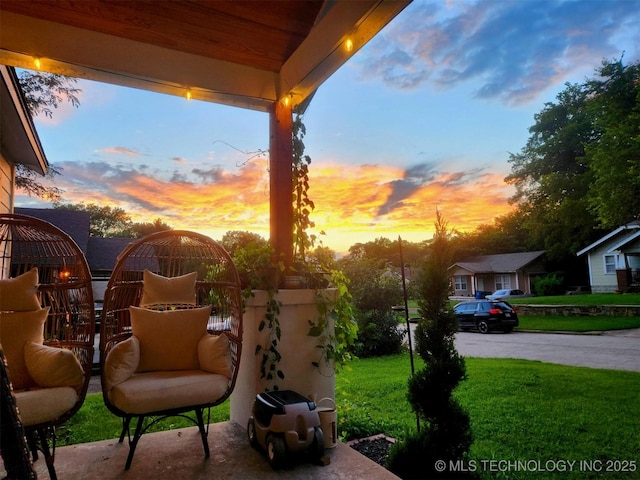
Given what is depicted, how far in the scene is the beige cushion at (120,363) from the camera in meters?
1.79

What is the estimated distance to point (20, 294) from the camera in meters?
1.85

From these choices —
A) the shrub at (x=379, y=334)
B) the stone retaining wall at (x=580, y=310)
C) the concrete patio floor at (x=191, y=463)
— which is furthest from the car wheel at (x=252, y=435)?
the stone retaining wall at (x=580, y=310)

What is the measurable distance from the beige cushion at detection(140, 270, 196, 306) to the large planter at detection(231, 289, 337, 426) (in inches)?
14.8

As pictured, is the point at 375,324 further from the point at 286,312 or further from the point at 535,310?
the point at 535,310

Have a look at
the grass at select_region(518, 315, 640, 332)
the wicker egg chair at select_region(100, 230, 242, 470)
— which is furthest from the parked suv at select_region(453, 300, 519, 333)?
the wicker egg chair at select_region(100, 230, 242, 470)

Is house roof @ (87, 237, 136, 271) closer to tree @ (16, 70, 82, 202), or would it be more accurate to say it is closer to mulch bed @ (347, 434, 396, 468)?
tree @ (16, 70, 82, 202)

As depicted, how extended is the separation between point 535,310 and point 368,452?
38.0ft

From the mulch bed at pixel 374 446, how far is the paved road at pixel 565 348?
2.41m

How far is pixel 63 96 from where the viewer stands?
17.8 ft

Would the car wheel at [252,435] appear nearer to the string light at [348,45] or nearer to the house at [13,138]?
the string light at [348,45]

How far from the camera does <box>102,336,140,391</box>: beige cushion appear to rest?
1.79m

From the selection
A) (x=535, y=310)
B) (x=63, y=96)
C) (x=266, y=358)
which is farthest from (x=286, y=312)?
(x=535, y=310)

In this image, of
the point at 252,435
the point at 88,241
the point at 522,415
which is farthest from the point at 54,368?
the point at 88,241

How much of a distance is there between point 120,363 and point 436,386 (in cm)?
161
